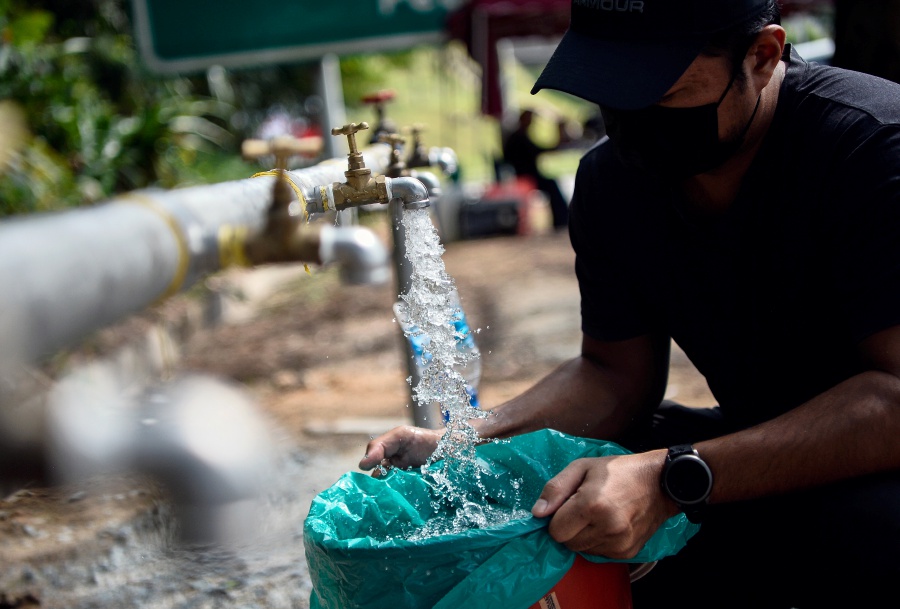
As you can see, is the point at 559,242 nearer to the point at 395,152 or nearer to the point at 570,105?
the point at 395,152

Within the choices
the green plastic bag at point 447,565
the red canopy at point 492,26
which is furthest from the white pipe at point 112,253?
the red canopy at point 492,26

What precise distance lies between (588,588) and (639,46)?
935 mm

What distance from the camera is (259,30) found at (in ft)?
24.3

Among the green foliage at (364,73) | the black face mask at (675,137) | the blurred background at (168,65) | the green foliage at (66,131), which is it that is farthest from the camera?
the green foliage at (364,73)

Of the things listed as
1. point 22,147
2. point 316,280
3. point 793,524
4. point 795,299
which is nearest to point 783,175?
point 795,299

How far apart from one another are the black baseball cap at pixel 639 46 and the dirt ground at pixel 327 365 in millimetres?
615

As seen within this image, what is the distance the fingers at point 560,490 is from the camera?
1421mm

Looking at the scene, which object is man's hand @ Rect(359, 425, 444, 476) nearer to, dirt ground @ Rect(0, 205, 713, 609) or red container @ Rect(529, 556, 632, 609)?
→ dirt ground @ Rect(0, 205, 713, 609)

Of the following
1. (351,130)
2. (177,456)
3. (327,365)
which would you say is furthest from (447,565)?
(327,365)

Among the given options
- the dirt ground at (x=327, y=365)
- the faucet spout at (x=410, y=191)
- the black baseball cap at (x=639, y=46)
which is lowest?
the dirt ground at (x=327, y=365)

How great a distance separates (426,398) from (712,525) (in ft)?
2.03

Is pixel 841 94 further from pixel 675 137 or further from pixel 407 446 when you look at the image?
pixel 407 446

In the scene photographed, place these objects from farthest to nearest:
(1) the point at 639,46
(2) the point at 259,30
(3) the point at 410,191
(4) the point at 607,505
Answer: (2) the point at 259,30, (3) the point at 410,191, (1) the point at 639,46, (4) the point at 607,505

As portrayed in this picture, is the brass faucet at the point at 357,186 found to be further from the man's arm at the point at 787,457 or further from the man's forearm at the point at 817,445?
the man's forearm at the point at 817,445
